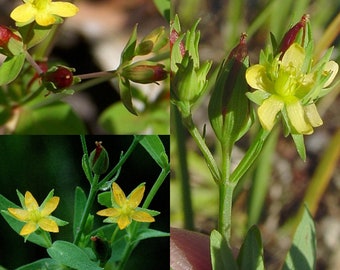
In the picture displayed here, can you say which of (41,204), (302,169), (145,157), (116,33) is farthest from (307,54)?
(302,169)

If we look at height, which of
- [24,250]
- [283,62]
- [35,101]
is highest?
[35,101]

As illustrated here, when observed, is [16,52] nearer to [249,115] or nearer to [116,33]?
[249,115]

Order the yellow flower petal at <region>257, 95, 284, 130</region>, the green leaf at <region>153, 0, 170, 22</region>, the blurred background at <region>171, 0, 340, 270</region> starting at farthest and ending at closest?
the blurred background at <region>171, 0, 340, 270</region>, the green leaf at <region>153, 0, 170, 22</region>, the yellow flower petal at <region>257, 95, 284, 130</region>

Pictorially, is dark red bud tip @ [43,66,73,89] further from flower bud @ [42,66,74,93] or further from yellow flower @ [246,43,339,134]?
yellow flower @ [246,43,339,134]

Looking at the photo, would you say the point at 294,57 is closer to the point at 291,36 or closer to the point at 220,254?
the point at 291,36

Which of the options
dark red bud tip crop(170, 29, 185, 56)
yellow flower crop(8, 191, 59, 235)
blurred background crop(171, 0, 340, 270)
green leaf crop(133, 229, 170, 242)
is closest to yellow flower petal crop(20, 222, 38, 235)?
yellow flower crop(8, 191, 59, 235)

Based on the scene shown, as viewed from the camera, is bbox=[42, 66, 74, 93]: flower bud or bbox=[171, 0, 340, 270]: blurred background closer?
bbox=[42, 66, 74, 93]: flower bud

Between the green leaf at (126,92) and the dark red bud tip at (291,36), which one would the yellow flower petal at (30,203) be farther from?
the dark red bud tip at (291,36)

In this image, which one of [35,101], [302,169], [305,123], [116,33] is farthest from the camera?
[302,169]
